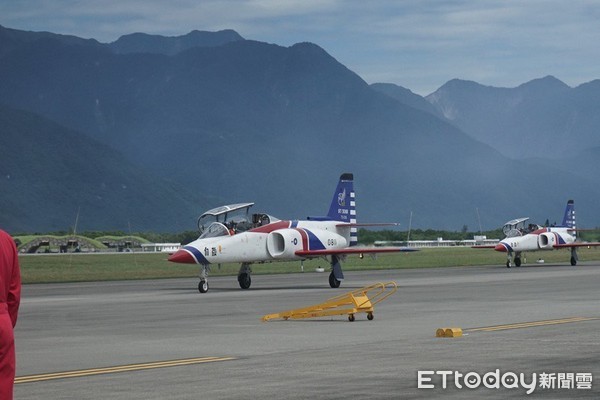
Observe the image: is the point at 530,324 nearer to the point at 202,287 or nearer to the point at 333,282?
the point at 202,287

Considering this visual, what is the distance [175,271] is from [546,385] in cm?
5226

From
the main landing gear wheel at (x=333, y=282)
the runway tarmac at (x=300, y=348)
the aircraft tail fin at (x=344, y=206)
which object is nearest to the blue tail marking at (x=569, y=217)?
the aircraft tail fin at (x=344, y=206)

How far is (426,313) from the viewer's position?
95.0 feet

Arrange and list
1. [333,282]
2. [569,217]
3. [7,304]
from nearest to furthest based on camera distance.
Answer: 1. [7,304]
2. [333,282]
3. [569,217]

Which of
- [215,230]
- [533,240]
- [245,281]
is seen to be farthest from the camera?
[533,240]

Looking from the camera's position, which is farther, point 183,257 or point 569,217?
point 569,217

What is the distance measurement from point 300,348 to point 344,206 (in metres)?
29.2

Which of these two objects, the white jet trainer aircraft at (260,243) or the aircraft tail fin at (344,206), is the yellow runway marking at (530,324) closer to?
the white jet trainer aircraft at (260,243)

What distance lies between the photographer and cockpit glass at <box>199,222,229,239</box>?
42.6 meters

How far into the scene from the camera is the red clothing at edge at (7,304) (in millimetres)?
8602

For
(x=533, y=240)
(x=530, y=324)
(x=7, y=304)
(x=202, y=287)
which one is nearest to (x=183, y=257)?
(x=202, y=287)

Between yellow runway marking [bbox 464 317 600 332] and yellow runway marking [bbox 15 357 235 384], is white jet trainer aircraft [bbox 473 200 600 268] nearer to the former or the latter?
yellow runway marking [bbox 464 317 600 332]

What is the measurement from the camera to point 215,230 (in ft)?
140

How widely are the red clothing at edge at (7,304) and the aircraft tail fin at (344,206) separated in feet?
131
